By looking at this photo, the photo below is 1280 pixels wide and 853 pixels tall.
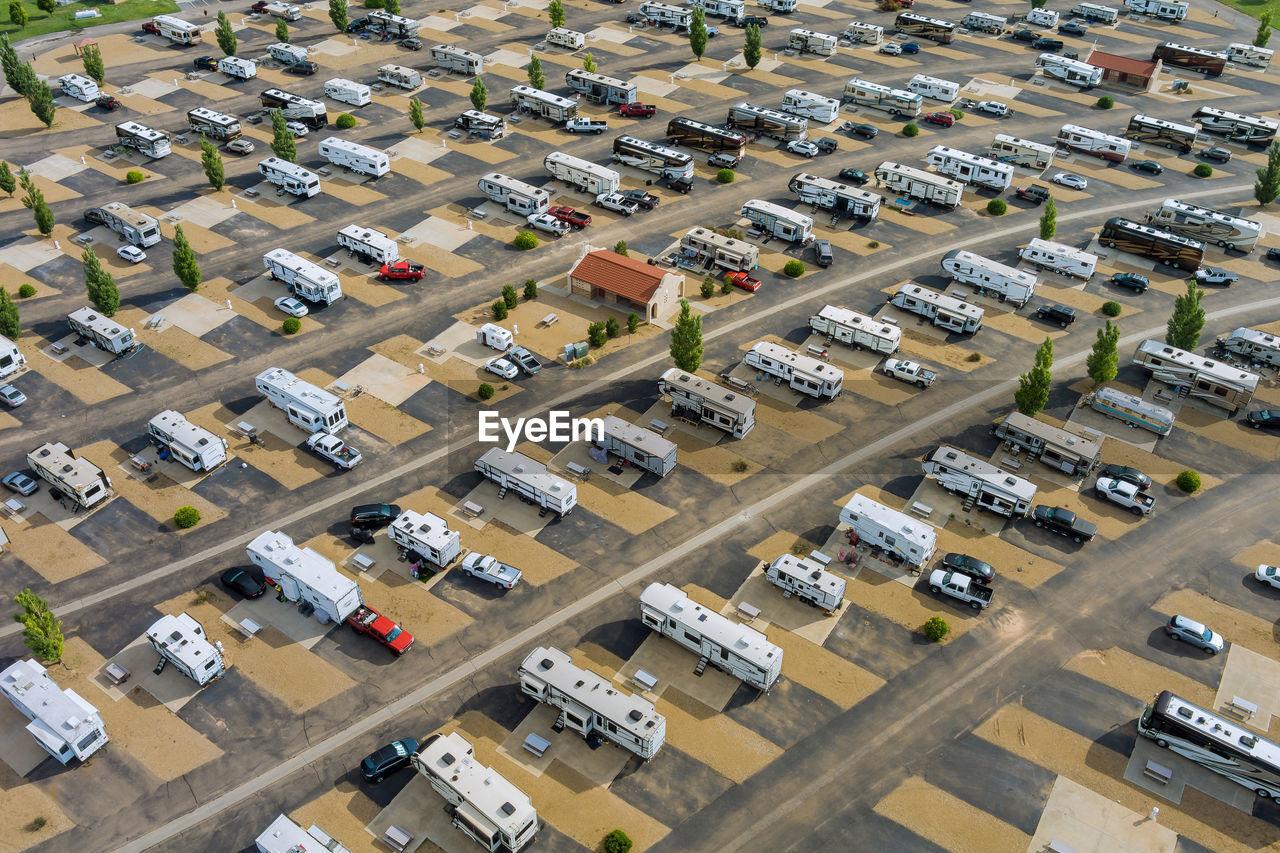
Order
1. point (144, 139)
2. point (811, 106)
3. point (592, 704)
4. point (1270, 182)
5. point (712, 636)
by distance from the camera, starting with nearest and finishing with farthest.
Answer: point (592, 704) < point (712, 636) < point (1270, 182) < point (144, 139) < point (811, 106)

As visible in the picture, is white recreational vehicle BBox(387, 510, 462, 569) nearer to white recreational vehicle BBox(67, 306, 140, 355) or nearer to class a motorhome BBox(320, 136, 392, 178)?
white recreational vehicle BBox(67, 306, 140, 355)

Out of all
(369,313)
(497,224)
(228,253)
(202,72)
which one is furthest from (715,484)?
(202,72)

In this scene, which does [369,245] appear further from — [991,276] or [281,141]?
[991,276]

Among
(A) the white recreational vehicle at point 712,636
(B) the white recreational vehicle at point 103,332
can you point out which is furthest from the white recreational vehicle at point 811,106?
(B) the white recreational vehicle at point 103,332

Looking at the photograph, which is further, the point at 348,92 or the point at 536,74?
the point at 536,74

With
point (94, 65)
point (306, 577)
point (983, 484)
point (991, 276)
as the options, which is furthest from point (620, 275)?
point (94, 65)

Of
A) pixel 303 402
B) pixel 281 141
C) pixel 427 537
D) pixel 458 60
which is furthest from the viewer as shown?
pixel 458 60

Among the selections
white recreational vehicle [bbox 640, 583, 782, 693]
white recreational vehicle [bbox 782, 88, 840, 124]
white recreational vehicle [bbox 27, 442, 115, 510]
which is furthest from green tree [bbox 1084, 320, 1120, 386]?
white recreational vehicle [bbox 27, 442, 115, 510]
